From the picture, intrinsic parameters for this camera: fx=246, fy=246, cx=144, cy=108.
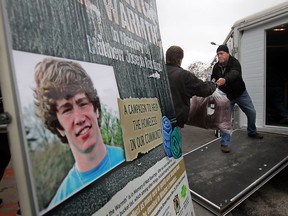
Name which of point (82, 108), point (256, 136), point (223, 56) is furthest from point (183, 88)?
point (256, 136)

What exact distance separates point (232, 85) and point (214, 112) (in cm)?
88

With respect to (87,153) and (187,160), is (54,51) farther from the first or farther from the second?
(187,160)

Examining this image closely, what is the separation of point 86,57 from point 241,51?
4.51m

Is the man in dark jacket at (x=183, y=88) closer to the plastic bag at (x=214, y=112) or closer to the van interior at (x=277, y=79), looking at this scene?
the plastic bag at (x=214, y=112)

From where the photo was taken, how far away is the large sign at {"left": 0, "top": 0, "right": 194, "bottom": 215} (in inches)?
27.7

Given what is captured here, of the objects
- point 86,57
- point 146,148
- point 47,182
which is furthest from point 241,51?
point 47,182

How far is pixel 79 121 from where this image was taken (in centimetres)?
89

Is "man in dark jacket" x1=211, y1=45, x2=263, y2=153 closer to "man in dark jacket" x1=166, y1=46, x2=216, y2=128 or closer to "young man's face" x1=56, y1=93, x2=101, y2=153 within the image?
"man in dark jacket" x1=166, y1=46, x2=216, y2=128

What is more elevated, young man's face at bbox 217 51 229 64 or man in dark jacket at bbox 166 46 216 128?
young man's face at bbox 217 51 229 64

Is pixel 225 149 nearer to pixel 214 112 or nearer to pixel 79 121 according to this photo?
pixel 214 112

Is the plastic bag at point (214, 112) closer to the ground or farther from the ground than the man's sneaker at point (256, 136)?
farther from the ground

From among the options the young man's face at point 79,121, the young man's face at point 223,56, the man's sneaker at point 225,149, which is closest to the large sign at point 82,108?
the young man's face at point 79,121

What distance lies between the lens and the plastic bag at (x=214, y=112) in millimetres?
3502

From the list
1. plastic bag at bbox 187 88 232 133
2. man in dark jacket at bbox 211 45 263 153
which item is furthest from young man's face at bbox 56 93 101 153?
man in dark jacket at bbox 211 45 263 153
